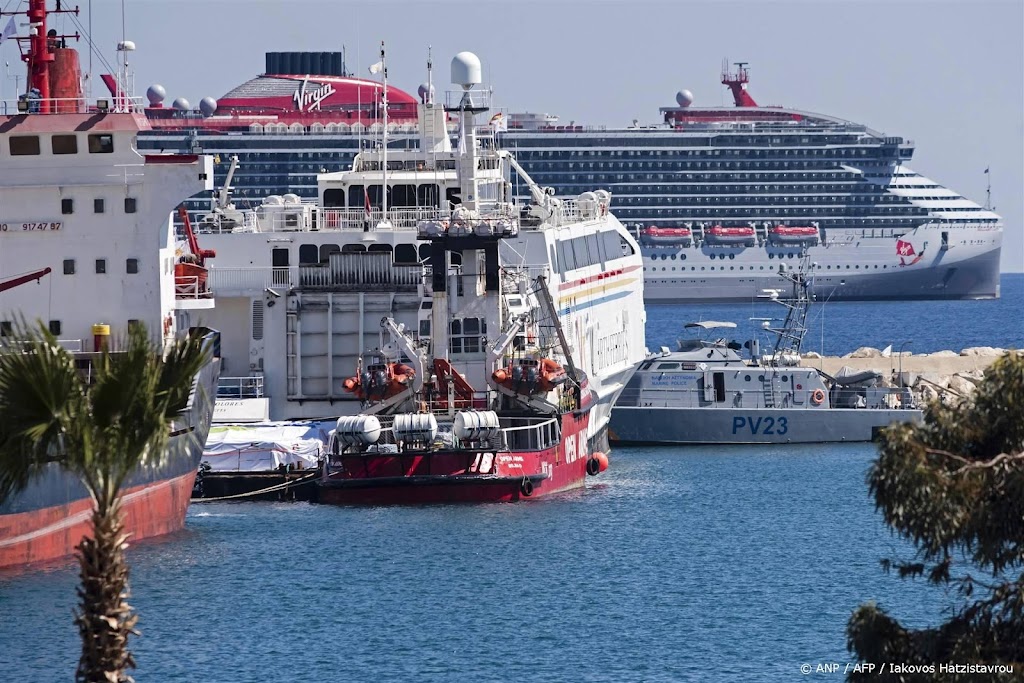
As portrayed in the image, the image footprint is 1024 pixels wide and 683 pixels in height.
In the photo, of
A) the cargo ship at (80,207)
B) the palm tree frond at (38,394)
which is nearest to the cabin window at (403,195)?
the cargo ship at (80,207)

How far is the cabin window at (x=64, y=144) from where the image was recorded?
113ft

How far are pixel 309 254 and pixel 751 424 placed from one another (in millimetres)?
12822

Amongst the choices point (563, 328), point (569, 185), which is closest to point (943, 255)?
point (569, 185)

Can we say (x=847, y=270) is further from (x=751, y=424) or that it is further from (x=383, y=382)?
(x=383, y=382)

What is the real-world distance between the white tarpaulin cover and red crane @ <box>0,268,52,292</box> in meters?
4.84

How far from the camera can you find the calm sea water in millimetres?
24141

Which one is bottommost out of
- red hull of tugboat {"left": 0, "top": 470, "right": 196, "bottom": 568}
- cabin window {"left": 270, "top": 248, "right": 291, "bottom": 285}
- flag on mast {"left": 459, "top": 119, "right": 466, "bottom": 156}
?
red hull of tugboat {"left": 0, "top": 470, "right": 196, "bottom": 568}

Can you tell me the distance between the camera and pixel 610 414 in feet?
163

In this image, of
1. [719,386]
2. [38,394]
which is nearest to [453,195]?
[719,386]

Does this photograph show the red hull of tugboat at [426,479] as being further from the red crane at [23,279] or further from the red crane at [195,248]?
the red crane at [195,248]

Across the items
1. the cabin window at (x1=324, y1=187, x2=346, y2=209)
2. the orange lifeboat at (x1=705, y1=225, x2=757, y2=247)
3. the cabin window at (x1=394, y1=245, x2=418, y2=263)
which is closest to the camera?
the cabin window at (x1=394, y1=245, x2=418, y2=263)

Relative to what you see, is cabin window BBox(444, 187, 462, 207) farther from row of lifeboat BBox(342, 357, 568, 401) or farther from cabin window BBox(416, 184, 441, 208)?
row of lifeboat BBox(342, 357, 568, 401)

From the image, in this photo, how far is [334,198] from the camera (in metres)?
46.8

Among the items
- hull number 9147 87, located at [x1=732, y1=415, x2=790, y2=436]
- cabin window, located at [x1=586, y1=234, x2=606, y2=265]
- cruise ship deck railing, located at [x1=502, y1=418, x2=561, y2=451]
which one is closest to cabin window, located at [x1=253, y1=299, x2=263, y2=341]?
cruise ship deck railing, located at [x1=502, y1=418, x2=561, y2=451]
